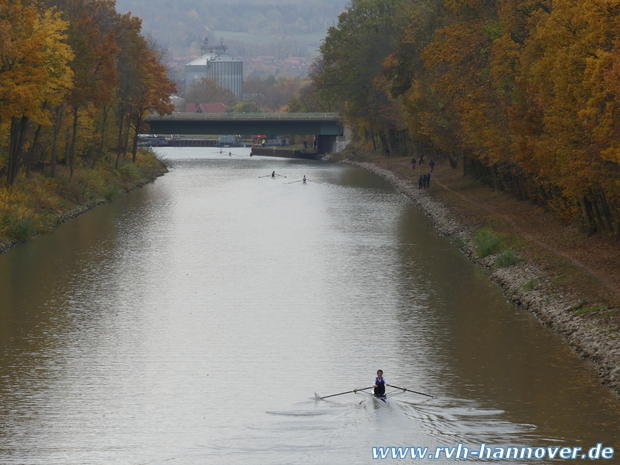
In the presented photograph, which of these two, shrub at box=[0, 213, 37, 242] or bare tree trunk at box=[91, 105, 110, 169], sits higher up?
bare tree trunk at box=[91, 105, 110, 169]

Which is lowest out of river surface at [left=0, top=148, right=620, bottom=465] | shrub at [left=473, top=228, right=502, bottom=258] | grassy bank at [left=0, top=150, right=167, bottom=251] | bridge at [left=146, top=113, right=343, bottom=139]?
river surface at [left=0, top=148, right=620, bottom=465]

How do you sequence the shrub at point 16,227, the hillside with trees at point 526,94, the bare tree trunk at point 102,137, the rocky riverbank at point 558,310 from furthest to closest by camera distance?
the bare tree trunk at point 102,137
the shrub at point 16,227
the hillside with trees at point 526,94
the rocky riverbank at point 558,310

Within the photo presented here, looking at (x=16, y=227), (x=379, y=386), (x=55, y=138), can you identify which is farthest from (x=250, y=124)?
(x=379, y=386)

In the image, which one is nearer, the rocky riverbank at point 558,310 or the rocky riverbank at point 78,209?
the rocky riverbank at point 558,310

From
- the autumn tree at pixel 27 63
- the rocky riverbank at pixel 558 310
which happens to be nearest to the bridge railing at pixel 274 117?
the autumn tree at pixel 27 63

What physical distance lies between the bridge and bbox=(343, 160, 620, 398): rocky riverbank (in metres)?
93.5

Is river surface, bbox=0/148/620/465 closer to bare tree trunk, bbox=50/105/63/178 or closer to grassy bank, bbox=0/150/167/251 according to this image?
grassy bank, bbox=0/150/167/251

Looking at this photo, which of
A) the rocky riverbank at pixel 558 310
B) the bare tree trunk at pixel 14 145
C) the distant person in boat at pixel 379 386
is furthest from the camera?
the bare tree trunk at pixel 14 145

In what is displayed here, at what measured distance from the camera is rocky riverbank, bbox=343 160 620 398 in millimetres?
27202

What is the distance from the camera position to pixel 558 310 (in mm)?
32906

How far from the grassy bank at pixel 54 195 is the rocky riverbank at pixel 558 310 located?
24085 millimetres

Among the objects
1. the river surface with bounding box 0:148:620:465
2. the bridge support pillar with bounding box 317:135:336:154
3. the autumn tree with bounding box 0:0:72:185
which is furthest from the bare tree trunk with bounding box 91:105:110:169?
the bridge support pillar with bounding box 317:135:336:154

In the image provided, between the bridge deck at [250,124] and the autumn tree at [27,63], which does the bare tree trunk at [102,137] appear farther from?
the bridge deck at [250,124]

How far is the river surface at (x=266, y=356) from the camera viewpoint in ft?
72.0
